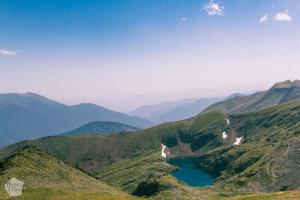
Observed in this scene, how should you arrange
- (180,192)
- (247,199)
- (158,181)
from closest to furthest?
(247,199) → (180,192) → (158,181)

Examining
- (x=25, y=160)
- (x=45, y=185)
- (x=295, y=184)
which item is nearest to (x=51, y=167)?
(x=25, y=160)

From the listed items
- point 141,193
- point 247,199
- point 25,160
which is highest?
point 25,160

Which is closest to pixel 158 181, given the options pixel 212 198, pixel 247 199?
pixel 212 198

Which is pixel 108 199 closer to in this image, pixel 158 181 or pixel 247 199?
pixel 247 199

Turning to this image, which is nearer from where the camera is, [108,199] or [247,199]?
[108,199]

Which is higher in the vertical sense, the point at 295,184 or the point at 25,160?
the point at 25,160

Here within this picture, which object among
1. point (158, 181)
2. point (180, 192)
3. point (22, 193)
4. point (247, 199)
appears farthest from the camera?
point (158, 181)

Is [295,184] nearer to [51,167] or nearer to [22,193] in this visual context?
[51,167]
